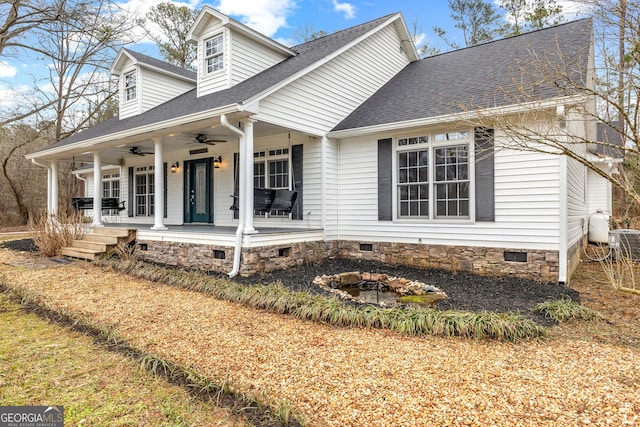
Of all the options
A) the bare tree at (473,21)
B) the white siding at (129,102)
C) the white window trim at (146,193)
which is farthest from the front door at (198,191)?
the bare tree at (473,21)

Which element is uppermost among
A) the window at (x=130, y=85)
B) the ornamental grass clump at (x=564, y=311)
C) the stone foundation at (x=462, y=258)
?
the window at (x=130, y=85)

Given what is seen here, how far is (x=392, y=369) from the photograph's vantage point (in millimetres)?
2998

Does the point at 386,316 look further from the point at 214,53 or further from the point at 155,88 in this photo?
the point at 155,88

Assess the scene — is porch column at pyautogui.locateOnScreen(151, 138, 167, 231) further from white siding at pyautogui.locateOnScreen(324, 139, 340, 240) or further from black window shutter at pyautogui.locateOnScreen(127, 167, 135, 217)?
black window shutter at pyautogui.locateOnScreen(127, 167, 135, 217)

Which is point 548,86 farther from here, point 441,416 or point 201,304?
point 201,304

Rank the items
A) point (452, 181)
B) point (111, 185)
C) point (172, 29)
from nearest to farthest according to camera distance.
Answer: point (452, 181), point (111, 185), point (172, 29)

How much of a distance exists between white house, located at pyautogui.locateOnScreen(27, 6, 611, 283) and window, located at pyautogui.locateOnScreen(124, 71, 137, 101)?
17.7 inches

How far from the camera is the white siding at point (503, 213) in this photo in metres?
5.90

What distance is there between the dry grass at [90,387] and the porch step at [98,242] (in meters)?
4.59

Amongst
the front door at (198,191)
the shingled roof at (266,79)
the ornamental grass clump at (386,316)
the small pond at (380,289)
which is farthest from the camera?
the front door at (198,191)

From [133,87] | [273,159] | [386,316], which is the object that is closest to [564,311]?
→ [386,316]

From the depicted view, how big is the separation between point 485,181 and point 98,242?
8.59m

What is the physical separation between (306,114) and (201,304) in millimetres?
4487

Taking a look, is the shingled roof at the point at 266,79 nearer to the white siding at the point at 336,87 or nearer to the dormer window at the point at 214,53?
the white siding at the point at 336,87
